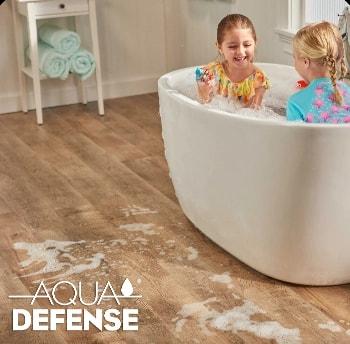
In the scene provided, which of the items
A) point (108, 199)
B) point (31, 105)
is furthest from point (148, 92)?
point (108, 199)

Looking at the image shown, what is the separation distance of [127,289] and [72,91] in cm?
264

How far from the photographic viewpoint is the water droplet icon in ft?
9.09

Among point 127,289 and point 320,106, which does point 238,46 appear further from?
point 127,289

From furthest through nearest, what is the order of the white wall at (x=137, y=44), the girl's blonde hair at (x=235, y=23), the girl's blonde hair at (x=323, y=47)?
1. the white wall at (x=137, y=44)
2. the girl's blonde hair at (x=235, y=23)
3. the girl's blonde hair at (x=323, y=47)

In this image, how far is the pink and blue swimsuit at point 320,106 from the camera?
271cm

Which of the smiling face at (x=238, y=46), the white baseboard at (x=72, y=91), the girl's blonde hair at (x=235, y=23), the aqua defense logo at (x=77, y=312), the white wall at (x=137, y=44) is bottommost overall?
the aqua defense logo at (x=77, y=312)

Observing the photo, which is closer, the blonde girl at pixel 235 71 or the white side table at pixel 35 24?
the blonde girl at pixel 235 71

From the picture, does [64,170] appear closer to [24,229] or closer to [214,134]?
[24,229]

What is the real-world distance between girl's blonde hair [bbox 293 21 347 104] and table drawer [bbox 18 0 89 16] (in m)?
2.30

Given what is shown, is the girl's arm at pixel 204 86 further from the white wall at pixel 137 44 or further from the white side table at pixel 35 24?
the white side table at pixel 35 24

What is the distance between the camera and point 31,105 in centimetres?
514

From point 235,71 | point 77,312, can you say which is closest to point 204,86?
Result: point 235,71

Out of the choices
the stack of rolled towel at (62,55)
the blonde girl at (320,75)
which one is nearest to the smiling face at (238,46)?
the blonde girl at (320,75)

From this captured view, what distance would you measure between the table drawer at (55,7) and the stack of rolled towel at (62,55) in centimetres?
11
